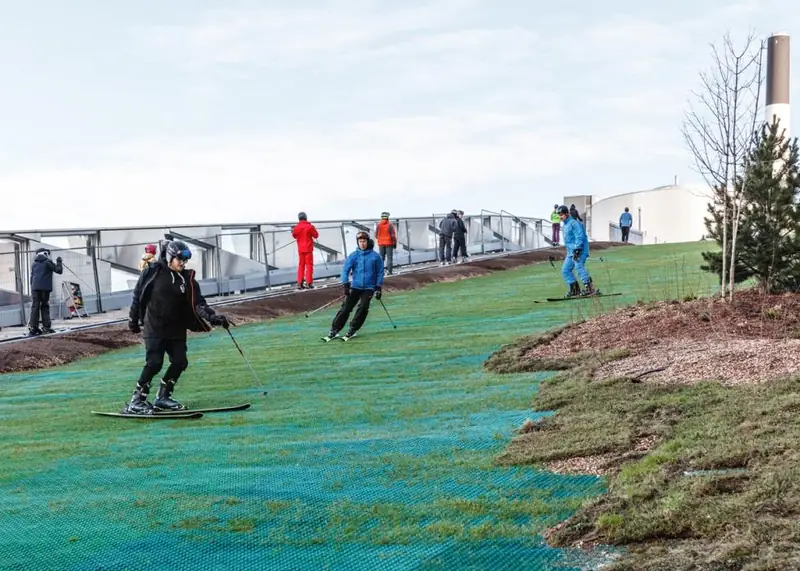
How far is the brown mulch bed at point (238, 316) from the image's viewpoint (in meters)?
18.3

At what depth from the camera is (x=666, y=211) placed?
7525cm

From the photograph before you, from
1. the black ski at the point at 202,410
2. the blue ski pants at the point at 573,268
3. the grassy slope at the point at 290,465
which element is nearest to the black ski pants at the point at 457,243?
the blue ski pants at the point at 573,268

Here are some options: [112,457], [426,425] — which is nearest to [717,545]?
[426,425]

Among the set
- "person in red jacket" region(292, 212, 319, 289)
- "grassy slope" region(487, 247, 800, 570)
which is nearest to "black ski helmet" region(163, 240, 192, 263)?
"grassy slope" region(487, 247, 800, 570)

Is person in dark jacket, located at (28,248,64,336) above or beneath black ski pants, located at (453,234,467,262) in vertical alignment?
beneath

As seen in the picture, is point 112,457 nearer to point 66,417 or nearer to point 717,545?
point 66,417

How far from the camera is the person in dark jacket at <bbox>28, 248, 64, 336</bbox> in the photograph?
20844 millimetres

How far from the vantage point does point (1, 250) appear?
22266 millimetres

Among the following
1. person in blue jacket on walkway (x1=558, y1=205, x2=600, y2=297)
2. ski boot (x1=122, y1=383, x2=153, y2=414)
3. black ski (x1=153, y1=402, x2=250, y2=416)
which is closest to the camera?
black ski (x1=153, y1=402, x2=250, y2=416)

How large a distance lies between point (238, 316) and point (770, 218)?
12.4 metres

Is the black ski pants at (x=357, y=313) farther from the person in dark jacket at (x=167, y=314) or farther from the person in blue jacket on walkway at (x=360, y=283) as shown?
the person in dark jacket at (x=167, y=314)

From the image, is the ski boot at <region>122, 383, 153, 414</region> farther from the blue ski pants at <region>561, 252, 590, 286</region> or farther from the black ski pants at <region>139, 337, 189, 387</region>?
the blue ski pants at <region>561, 252, 590, 286</region>

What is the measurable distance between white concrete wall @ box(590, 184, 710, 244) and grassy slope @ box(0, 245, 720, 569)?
59995 millimetres

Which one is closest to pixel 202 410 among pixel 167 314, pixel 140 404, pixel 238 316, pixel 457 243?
pixel 140 404
